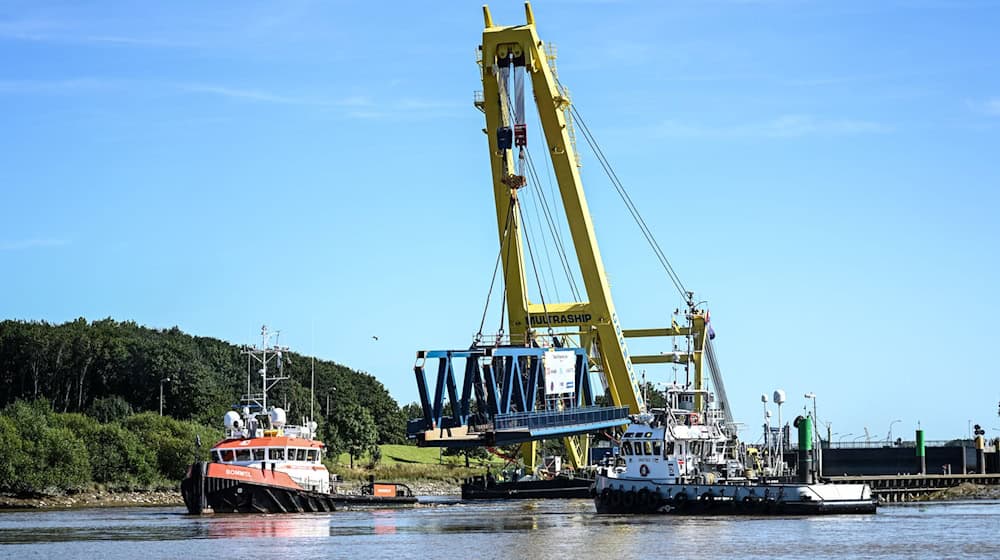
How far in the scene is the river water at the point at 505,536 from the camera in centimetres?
4656

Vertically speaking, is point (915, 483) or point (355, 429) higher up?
point (355, 429)

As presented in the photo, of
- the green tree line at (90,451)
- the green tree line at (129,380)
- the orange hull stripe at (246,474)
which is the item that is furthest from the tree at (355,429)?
the orange hull stripe at (246,474)

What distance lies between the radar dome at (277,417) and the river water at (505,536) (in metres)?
5.63

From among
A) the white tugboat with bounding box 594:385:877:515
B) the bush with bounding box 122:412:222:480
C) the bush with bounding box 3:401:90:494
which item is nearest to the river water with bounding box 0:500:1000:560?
the white tugboat with bounding box 594:385:877:515

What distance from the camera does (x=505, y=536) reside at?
54.3 metres

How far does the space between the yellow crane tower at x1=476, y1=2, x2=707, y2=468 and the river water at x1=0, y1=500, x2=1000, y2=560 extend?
17319mm

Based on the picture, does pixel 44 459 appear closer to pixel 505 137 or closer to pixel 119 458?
pixel 119 458

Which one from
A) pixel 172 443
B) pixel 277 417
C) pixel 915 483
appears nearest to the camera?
pixel 277 417

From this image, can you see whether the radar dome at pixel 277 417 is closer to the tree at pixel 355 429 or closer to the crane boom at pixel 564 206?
the crane boom at pixel 564 206

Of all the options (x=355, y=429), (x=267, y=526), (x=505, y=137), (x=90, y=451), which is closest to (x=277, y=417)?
(x=267, y=526)

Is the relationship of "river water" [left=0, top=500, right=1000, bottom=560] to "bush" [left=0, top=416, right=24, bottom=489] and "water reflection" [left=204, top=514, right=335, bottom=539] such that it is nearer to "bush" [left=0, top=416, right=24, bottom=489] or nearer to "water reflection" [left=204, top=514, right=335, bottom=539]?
"water reflection" [left=204, top=514, right=335, bottom=539]

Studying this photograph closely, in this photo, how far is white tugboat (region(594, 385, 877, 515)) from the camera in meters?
62.5

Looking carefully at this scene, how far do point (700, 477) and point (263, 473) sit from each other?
21194 millimetres

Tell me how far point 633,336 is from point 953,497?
2328cm
